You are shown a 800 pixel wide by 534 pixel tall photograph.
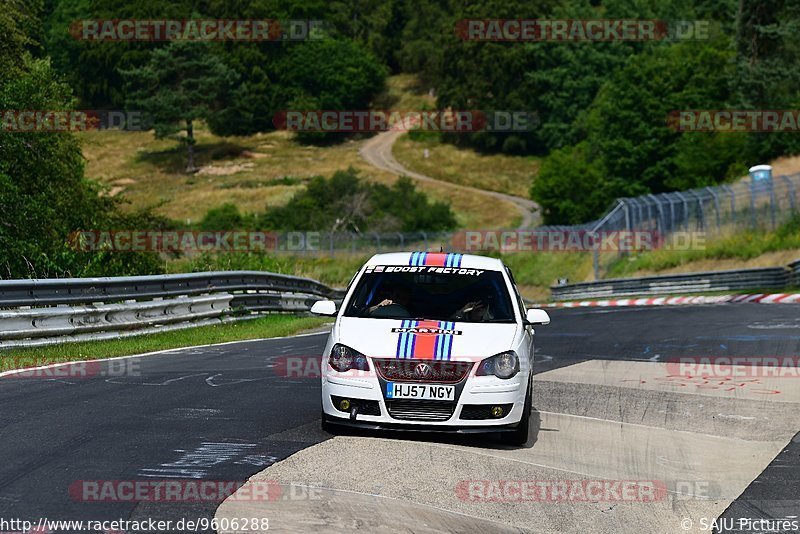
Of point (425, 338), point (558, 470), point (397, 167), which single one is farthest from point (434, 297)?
point (397, 167)

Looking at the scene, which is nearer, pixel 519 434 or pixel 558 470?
pixel 558 470

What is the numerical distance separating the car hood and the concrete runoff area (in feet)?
2.31

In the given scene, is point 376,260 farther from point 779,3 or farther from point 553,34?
point 553,34

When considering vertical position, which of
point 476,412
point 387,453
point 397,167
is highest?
point 476,412

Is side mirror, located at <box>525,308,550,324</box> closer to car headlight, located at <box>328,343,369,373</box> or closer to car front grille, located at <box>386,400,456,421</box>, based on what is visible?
car front grille, located at <box>386,400,456,421</box>

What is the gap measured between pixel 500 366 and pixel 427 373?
0.60 meters

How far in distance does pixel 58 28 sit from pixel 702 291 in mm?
124017

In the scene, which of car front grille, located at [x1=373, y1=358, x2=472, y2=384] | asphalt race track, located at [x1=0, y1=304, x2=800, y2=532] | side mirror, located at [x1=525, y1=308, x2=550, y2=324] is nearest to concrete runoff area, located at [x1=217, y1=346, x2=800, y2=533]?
asphalt race track, located at [x1=0, y1=304, x2=800, y2=532]

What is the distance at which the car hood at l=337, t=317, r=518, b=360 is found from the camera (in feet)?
28.8

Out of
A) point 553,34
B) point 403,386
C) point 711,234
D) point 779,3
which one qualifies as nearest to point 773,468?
point 403,386

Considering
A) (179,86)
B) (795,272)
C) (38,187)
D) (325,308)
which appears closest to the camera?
(325,308)

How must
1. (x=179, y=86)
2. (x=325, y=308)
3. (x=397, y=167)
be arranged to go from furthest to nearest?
1. (x=179, y=86)
2. (x=397, y=167)
3. (x=325, y=308)

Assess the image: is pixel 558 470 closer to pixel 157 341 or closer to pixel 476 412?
pixel 476 412

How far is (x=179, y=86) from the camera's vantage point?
117750 mm
